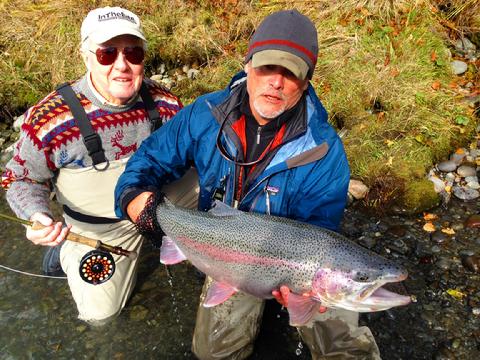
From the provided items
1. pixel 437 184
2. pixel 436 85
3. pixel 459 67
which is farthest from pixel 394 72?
pixel 437 184

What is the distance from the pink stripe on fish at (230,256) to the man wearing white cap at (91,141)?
1.09 meters

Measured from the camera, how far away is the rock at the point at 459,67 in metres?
7.15

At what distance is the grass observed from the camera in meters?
5.98

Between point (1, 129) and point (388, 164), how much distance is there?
6597mm

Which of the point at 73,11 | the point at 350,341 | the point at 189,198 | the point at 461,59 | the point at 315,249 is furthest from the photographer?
the point at 73,11

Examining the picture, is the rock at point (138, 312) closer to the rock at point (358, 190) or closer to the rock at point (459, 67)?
the rock at point (358, 190)

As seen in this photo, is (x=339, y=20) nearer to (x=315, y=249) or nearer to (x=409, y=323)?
(x=409, y=323)

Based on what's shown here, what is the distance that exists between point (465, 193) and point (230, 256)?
12.9 ft

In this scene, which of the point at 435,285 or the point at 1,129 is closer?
the point at 435,285

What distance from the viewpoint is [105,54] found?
3.76 meters

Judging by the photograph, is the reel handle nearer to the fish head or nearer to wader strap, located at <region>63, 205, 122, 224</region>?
wader strap, located at <region>63, 205, 122, 224</region>

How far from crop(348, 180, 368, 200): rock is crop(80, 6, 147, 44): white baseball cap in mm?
3311

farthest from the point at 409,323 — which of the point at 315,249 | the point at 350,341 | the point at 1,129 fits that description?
the point at 1,129

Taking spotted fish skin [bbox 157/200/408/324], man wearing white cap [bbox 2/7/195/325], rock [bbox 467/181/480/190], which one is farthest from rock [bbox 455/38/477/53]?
spotted fish skin [bbox 157/200/408/324]
